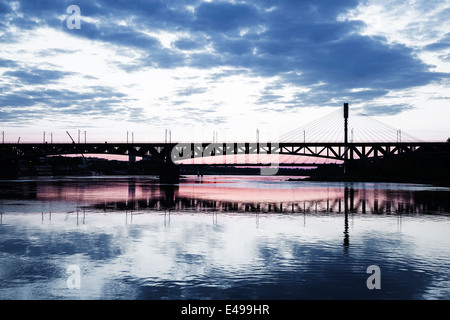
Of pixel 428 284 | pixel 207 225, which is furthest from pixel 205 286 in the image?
pixel 207 225

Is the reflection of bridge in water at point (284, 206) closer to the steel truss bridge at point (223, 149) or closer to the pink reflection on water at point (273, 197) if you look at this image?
the pink reflection on water at point (273, 197)

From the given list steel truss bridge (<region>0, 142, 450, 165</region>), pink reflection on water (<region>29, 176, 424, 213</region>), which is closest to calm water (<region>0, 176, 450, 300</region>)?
pink reflection on water (<region>29, 176, 424, 213</region>)

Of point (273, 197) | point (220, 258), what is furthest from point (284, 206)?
point (220, 258)

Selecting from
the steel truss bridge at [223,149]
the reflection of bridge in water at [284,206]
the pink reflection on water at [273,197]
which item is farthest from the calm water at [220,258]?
the steel truss bridge at [223,149]

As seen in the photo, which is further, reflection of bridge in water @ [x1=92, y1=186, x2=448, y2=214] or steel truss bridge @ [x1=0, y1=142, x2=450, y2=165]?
steel truss bridge @ [x1=0, y1=142, x2=450, y2=165]

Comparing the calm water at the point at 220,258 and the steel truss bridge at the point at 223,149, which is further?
the steel truss bridge at the point at 223,149

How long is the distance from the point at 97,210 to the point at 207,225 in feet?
43.8

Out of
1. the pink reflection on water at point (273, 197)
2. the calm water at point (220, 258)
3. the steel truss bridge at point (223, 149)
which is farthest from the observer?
the steel truss bridge at point (223, 149)

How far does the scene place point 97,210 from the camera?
119 ft

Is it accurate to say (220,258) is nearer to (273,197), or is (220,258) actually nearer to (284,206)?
(284,206)

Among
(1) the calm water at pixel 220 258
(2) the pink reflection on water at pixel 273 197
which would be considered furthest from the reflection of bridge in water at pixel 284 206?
(1) the calm water at pixel 220 258

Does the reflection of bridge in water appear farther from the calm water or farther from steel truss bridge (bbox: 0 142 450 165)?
steel truss bridge (bbox: 0 142 450 165)

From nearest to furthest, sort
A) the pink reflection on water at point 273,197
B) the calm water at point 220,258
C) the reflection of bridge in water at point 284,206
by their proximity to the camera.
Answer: the calm water at point 220,258
the reflection of bridge in water at point 284,206
the pink reflection on water at point 273,197
